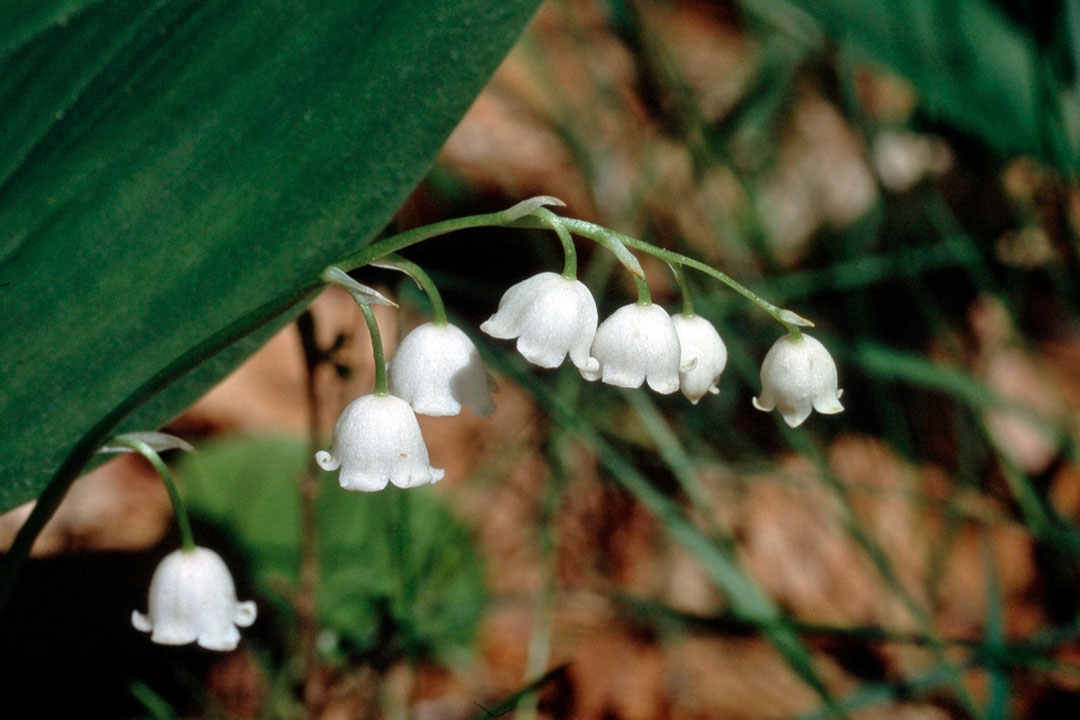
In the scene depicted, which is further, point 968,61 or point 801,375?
point 968,61

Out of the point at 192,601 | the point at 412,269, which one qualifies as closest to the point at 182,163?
the point at 412,269

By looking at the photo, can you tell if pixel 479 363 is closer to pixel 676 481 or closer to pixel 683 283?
pixel 683 283

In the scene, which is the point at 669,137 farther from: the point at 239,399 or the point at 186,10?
the point at 186,10

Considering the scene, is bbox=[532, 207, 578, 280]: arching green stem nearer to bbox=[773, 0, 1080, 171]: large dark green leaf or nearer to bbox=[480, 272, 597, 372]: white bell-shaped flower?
bbox=[480, 272, 597, 372]: white bell-shaped flower

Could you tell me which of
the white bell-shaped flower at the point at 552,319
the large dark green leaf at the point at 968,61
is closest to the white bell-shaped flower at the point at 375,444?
the white bell-shaped flower at the point at 552,319

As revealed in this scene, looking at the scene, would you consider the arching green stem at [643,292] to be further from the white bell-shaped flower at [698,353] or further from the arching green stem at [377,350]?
the arching green stem at [377,350]
